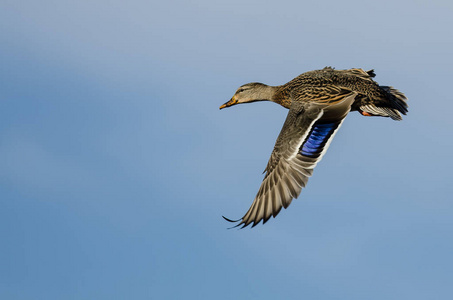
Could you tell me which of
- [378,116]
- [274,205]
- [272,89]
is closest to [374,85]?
[378,116]

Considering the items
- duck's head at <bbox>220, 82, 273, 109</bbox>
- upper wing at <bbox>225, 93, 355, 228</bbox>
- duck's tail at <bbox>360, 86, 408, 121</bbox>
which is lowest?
upper wing at <bbox>225, 93, 355, 228</bbox>

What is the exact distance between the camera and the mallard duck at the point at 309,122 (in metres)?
11.8

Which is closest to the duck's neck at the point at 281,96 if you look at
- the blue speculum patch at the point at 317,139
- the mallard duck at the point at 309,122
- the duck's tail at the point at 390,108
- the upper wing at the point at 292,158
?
the mallard duck at the point at 309,122

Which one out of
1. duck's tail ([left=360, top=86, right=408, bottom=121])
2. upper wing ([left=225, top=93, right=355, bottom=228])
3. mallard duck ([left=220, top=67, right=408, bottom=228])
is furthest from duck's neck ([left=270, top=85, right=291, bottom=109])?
upper wing ([left=225, top=93, right=355, bottom=228])

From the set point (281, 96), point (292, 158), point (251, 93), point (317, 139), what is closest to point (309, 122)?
point (317, 139)

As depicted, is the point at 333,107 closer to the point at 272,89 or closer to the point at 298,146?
the point at 298,146

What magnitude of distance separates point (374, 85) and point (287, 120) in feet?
7.53

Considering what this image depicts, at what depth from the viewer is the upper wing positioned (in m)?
11.8

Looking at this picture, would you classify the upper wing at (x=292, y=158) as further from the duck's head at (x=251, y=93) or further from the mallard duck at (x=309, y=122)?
the duck's head at (x=251, y=93)

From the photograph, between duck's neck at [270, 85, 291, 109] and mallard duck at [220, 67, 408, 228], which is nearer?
mallard duck at [220, 67, 408, 228]

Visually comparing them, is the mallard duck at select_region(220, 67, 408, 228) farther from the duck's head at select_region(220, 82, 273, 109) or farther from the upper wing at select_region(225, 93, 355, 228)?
the duck's head at select_region(220, 82, 273, 109)

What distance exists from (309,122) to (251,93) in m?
3.84

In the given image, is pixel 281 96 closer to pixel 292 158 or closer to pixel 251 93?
pixel 251 93

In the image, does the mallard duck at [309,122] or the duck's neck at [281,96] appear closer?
the mallard duck at [309,122]
